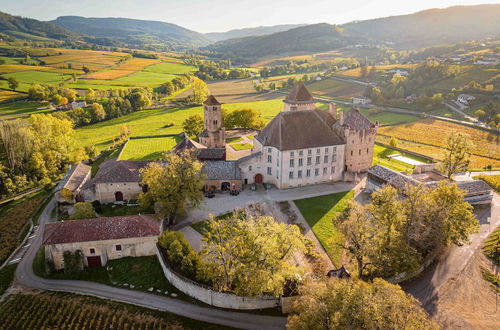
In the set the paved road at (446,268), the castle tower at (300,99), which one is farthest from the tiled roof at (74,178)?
the paved road at (446,268)

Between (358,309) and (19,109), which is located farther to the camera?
(19,109)

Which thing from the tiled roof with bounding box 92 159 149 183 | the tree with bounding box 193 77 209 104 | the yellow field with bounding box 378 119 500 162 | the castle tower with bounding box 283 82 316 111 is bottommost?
the yellow field with bounding box 378 119 500 162

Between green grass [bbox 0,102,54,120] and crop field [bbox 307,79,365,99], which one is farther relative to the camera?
crop field [bbox 307,79,365,99]

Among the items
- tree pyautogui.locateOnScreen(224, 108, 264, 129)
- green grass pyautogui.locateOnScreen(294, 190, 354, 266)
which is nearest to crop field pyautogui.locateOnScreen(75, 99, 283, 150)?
tree pyautogui.locateOnScreen(224, 108, 264, 129)

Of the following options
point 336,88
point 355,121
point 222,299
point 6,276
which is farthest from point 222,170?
point 336,88

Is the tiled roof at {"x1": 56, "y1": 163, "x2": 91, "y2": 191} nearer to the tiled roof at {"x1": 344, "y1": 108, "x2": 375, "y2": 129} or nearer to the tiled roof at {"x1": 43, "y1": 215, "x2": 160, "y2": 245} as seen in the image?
the tiled roof at {"x1": 43, "y1": 215, "x2": 160, "y2": 245}

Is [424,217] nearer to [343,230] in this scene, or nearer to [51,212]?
[343,230]

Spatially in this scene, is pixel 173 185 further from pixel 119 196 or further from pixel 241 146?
pixel 241 146
